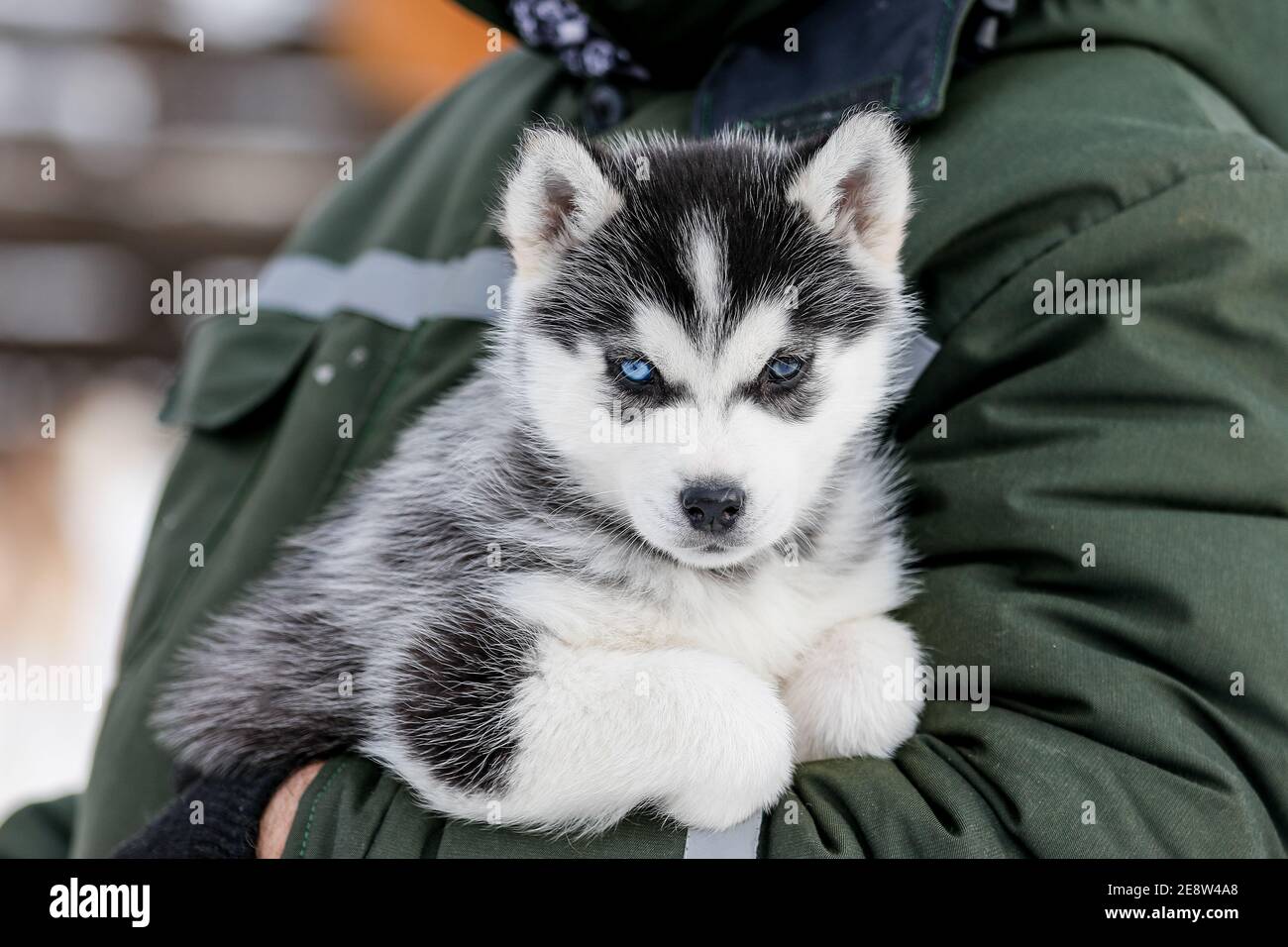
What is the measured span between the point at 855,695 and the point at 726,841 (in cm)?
37

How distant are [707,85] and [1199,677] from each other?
158 centimetres

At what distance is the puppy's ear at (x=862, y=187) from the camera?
214 cm

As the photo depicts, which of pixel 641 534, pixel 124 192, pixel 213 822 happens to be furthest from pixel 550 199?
pixel 124 192

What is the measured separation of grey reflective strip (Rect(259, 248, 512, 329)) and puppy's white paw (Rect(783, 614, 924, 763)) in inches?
41.7

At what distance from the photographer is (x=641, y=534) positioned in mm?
2129

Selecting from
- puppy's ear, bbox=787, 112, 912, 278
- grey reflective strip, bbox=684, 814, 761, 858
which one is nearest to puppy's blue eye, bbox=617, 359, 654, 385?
puppy's ear, bbox=787, 112, 912, 278

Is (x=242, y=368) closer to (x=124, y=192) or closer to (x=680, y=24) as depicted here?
(x=680, y=24)

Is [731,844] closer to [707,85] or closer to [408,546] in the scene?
[408,546]

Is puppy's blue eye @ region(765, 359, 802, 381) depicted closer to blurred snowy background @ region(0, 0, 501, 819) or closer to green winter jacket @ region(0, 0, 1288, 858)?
green winter jacket @ region(0, 0, 1288, 858)

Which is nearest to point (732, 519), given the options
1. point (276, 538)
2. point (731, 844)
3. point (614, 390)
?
point (614, 390)

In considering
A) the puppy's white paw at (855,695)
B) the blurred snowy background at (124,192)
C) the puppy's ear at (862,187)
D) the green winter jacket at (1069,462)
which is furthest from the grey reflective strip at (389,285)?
the blurred snowy background at (124,192)

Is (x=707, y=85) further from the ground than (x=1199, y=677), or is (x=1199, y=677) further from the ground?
(x=707, y=85)

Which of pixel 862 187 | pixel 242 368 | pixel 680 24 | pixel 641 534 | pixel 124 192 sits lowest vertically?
pixel 641 534

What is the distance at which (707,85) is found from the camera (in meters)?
2.61
